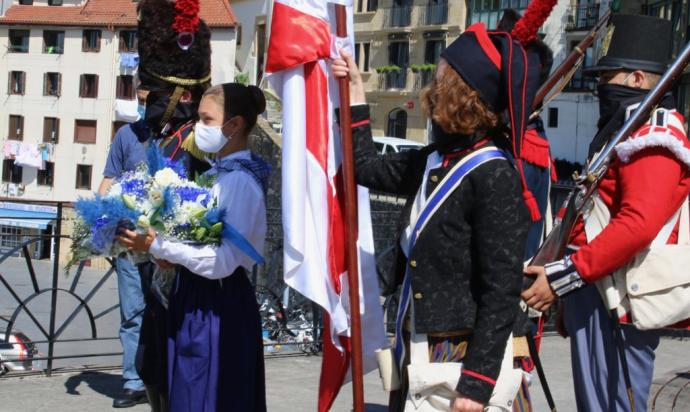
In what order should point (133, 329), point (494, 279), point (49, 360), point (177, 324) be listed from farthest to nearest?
point (49, 360), point (133, 329), point (177, 324), point (494, 279)

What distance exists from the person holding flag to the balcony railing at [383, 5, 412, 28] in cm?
4896

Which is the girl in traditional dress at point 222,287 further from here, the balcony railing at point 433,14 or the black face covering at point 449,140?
the balcony railing at point 433,14

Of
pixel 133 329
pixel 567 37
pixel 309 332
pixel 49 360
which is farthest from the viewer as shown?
pixel 567 37

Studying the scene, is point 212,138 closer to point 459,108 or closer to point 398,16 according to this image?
point 459,108

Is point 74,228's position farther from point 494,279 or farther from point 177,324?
point 494,279

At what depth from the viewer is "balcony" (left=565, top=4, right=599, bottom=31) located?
4375cm

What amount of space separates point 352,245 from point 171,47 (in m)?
1.99

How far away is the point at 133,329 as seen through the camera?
6.19 meters

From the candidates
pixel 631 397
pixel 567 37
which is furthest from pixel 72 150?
pixel 631 397

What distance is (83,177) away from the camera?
67125 millimetres

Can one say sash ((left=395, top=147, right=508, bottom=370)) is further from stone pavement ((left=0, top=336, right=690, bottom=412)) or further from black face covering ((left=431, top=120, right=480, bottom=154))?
stone pavement ((left=0, top=336, right=690, bottom=412))

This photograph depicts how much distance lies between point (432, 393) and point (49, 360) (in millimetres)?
4172

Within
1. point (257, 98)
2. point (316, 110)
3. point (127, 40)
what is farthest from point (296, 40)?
point (127, 40)

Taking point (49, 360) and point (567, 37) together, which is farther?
point (567, 37)
